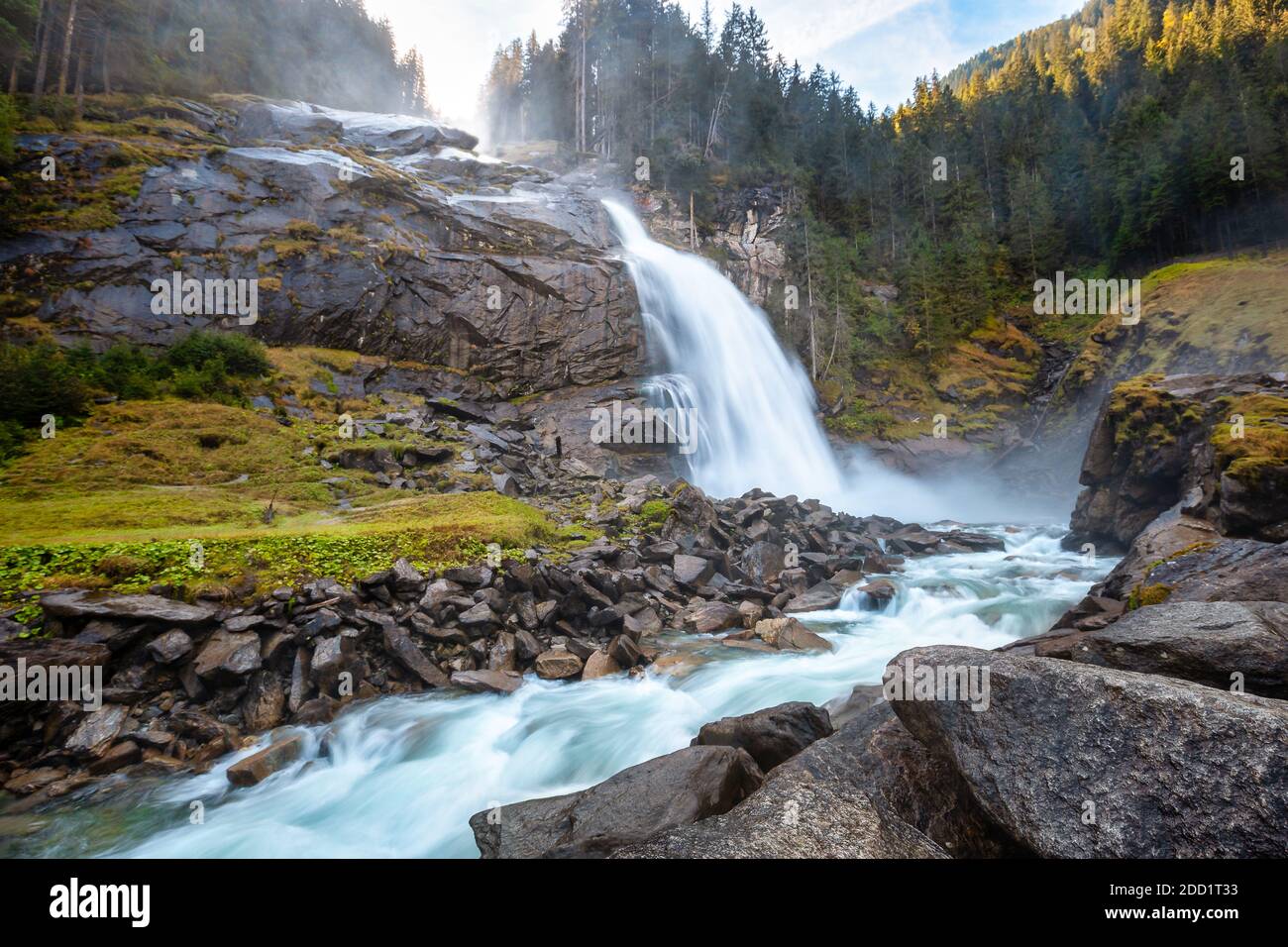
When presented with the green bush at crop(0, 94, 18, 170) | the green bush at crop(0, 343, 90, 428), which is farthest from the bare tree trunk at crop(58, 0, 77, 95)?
the green bush at crop(0, 343, 90, 428)

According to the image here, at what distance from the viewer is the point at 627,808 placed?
450 cm

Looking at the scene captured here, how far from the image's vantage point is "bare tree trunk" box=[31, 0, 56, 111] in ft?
85.7

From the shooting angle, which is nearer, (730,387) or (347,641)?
(347,641)

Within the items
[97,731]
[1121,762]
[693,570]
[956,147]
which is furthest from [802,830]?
[956,147]

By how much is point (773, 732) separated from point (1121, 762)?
9.76 feet

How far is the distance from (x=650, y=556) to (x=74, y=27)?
41930mm

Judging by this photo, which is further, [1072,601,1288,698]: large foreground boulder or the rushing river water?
the rushing river water

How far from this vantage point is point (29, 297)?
18.9m

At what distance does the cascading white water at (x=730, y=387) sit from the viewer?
2766 cm

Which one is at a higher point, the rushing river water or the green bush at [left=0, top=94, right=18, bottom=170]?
the green bush at [left=0, top=94, right=18, bottom=170]

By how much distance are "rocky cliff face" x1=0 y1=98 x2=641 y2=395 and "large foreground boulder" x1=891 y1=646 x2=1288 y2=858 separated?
24663 mm

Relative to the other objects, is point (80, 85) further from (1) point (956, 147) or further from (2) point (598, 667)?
(1) point (956, 147)

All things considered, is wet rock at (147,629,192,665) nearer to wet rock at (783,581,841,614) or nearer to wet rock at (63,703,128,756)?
wet rock at (63,703,128,756)
